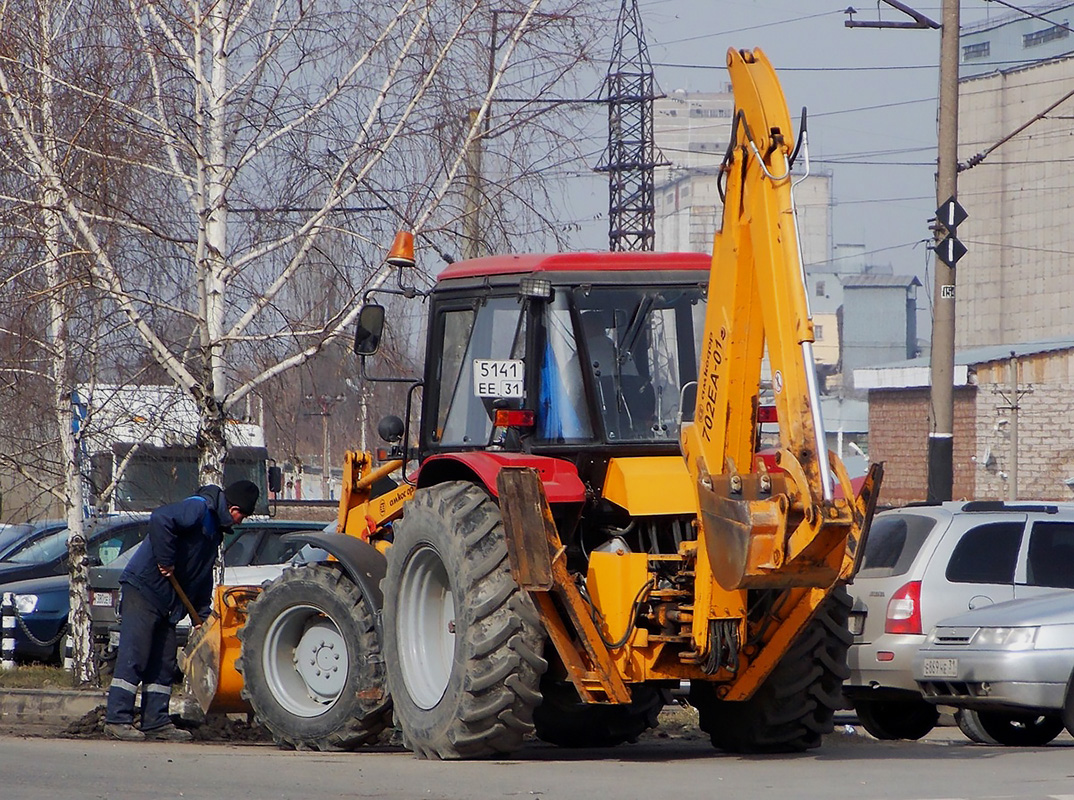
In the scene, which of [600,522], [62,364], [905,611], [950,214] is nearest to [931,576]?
[905,611]

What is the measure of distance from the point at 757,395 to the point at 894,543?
4.06 metres

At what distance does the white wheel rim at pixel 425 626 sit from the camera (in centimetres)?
866

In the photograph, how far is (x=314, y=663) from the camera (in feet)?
31.8

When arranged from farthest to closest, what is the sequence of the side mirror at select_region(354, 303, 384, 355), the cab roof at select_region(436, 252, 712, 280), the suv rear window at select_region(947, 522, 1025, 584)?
the suv rear window at select_region(947, 522, 1025, 584), the side mirror at select_region(354, 303, 384, 355), the cab roof at select_region(436, 252, 712, 280)

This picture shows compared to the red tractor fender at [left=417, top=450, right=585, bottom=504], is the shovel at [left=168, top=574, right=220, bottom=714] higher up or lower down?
lower down

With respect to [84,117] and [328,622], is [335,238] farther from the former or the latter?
[328,622]

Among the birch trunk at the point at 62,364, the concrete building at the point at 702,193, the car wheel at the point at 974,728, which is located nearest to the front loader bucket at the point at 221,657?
the birch trunk at the point at 62,364

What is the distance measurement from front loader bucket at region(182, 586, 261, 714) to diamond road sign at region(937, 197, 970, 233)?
986 centimetres

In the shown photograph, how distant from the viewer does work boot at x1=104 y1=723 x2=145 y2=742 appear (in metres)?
10.4

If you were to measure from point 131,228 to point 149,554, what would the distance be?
306cm

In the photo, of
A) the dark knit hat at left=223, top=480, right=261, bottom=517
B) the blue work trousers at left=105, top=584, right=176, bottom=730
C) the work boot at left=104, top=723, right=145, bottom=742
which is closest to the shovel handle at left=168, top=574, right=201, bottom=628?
the blue work trousers at left=105, top=584, right=176, bottom=730

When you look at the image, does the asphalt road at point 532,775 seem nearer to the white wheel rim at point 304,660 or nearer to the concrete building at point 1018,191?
the white wheel rim at point 304,660

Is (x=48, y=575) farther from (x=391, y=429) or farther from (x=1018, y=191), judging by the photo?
(x=1018, y=191)

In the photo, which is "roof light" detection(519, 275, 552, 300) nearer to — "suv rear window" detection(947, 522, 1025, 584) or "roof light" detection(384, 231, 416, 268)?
"roof light" detection(384, 231, 416, 268)
